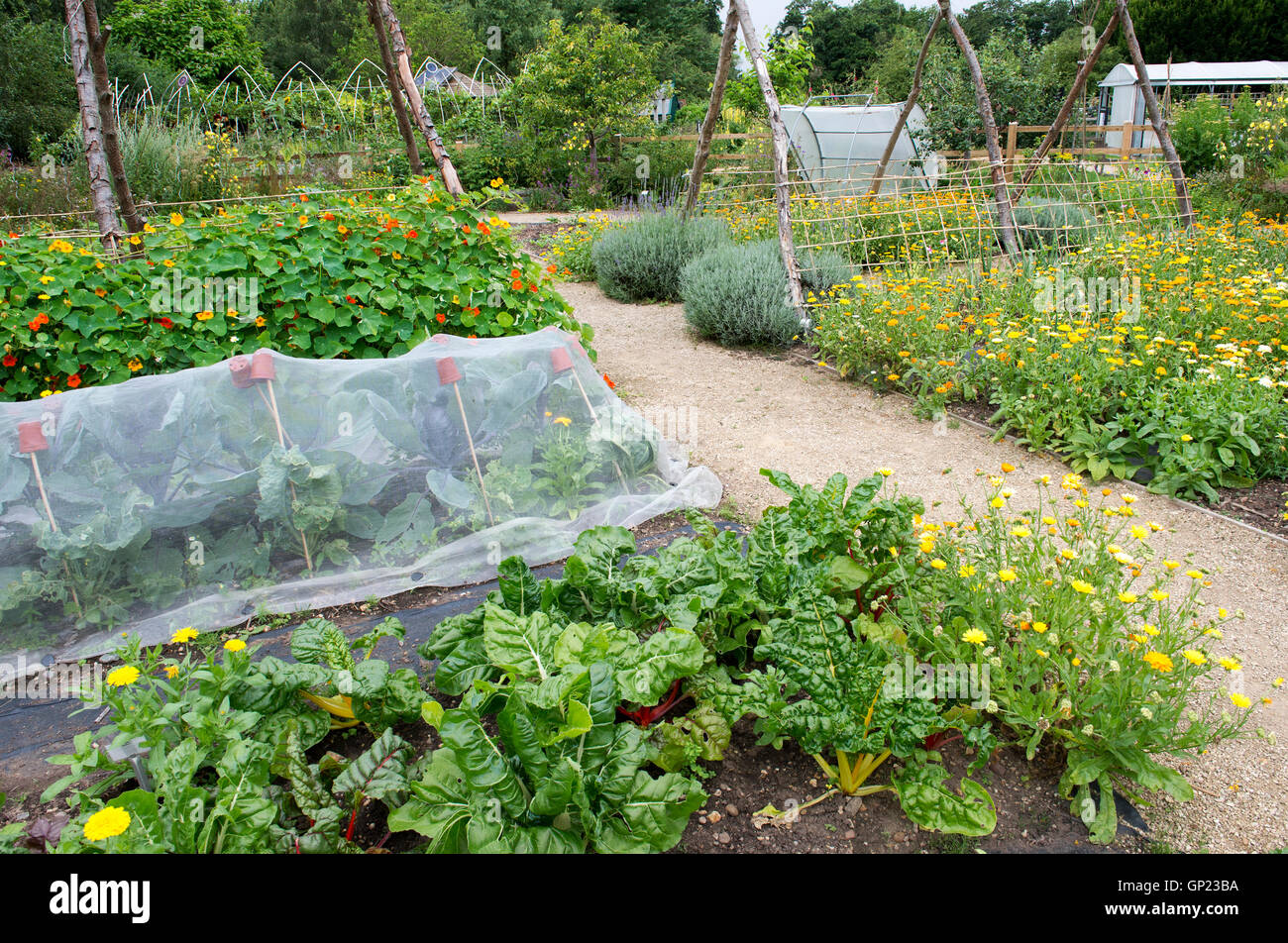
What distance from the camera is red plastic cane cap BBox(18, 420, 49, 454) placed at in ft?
8.72

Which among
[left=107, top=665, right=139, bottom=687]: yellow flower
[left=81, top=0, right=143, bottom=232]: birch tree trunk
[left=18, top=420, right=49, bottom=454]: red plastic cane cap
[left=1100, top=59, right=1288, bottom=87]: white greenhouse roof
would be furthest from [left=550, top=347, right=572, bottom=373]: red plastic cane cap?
[left=1100, top=59, right=1288, bottom=87]: white greenhouse roof

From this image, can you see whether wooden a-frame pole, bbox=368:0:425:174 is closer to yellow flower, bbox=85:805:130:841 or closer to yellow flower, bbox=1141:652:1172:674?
yellow flower, bbox=85:805:130:841

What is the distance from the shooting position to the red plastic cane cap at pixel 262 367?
298 cm

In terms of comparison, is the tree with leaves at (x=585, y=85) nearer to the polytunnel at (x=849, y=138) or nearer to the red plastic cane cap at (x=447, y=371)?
the polytunnel at (x=849, y=138)

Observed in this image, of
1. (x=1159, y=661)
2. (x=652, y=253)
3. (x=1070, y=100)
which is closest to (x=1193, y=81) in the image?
(x=1070, y=100)

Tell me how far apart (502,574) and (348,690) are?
0.51 meters

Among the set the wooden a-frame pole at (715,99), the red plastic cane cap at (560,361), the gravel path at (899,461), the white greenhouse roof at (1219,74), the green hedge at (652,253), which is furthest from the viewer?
the white greenhouse roof at (1219,74)

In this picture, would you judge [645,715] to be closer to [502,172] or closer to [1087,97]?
[502,172]

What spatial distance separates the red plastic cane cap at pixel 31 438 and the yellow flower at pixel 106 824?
1.83m

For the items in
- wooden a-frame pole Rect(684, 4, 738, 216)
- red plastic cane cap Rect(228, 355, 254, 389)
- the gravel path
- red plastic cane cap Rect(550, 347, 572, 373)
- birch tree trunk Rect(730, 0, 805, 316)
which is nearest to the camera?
the gravel path

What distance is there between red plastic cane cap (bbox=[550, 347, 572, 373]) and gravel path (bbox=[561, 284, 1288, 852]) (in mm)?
975

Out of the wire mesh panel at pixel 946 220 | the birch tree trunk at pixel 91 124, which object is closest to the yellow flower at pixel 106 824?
the birch tree trunk at pixel 91 124

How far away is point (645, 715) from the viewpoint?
209 centimetres

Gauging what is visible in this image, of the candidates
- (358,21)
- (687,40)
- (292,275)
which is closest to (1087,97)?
(687,40)
